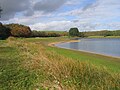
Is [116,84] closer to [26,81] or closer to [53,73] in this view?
[53,73]

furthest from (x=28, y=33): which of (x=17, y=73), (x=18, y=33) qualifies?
(x=17, y=73)

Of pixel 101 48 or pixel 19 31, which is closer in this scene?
pixel 101 48

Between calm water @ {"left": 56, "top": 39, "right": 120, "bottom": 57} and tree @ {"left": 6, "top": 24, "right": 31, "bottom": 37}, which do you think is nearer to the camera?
calm water @ {"left": 56, "top": 39, "right": 120, "bottom": 57}

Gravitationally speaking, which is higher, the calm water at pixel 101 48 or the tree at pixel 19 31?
the tree at pixel 19 31

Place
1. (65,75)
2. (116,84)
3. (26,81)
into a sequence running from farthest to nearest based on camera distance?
(26,81) → (65,75) → (116,84)

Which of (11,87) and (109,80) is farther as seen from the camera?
(11,87)

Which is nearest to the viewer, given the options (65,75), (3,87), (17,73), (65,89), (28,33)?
(65,89)

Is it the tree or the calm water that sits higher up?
the tree

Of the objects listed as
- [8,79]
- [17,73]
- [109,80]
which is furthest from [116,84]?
[17,73]

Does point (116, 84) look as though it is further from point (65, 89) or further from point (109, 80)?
point (65, 89)

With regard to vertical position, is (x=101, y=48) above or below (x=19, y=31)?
below

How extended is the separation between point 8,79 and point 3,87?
1757mm

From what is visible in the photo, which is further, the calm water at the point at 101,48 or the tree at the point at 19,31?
the tree at the point at 19,31

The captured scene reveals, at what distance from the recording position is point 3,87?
11312 millimetres
